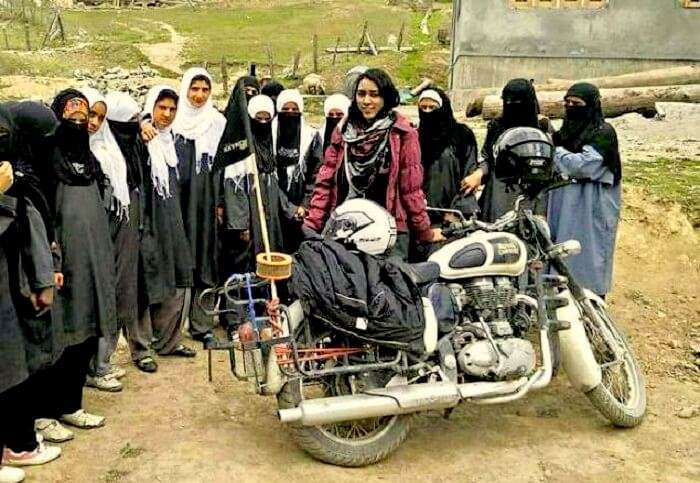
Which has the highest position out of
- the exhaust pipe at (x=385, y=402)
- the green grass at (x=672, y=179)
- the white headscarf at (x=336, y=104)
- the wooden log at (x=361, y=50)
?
the white headscarf at (x=336, y=104)

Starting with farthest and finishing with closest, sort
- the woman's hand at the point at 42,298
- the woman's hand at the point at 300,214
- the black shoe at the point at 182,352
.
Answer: the woman's hand at the point at 300,214, the black shoe at the point at 182,352, the woman's hand at the point at 42,298

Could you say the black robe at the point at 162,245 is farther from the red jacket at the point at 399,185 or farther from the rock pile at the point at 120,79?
the rock pile at the point at 120,79

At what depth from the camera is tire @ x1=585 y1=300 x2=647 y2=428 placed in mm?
4156

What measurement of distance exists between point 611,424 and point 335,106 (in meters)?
2.68

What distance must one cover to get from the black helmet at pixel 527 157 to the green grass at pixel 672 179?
12.4 feet

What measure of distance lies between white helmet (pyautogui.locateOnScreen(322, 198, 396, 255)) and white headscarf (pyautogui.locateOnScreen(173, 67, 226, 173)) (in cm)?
145

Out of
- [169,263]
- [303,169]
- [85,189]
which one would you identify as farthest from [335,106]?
[85,189]

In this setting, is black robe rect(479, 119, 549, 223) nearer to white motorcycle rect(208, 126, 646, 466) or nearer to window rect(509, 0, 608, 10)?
white motorcycle rect(208, 126, 646, 466)

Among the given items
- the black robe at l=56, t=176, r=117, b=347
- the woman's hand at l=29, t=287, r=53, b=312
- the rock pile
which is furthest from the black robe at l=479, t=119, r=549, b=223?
the rock pile

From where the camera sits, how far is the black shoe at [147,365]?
4.71 m

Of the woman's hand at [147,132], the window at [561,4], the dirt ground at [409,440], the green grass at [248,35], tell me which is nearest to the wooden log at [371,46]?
the green grass at [248,35]

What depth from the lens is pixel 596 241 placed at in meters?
5.04

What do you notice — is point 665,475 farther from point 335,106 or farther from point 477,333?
point 335,106

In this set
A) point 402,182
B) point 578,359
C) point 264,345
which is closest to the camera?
point 264,345
